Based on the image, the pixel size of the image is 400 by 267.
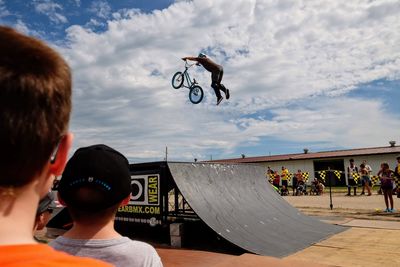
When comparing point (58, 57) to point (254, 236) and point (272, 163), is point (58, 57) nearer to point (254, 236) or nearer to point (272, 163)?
point (254, 236)

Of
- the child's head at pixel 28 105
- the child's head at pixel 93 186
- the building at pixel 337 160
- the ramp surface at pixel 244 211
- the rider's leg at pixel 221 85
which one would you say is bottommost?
the ramp surface at pixel 244 211

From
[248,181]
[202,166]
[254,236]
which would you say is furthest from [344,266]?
[248,181]

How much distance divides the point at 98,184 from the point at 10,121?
0.80 m

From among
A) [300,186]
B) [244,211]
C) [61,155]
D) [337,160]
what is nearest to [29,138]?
[61,155]

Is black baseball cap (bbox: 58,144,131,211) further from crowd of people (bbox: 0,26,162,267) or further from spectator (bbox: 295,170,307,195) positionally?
spectator (bbox: 295,170,307,195)

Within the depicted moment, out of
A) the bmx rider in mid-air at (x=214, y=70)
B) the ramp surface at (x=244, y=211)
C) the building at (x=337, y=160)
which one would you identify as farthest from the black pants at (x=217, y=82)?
the building at (x=337, y=160)

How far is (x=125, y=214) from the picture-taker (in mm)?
7266

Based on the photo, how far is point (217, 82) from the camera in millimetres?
10828

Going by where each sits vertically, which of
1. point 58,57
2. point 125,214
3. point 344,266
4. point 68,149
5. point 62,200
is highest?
point 58,57

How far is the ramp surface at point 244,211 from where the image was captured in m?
5.88

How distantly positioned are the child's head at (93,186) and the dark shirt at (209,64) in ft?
30.8

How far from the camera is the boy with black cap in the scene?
145cm

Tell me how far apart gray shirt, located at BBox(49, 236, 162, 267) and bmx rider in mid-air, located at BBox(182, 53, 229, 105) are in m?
9.53

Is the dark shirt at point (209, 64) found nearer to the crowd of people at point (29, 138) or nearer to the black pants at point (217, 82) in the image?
the black pants at point (217, 82)
